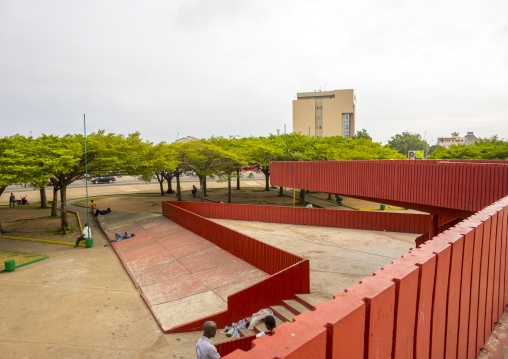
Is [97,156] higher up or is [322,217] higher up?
[97,156]

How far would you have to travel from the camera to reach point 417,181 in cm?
1227

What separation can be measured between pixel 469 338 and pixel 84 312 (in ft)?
44.0

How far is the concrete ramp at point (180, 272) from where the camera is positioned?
1365 cm

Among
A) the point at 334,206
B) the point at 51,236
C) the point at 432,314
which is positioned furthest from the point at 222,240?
the point at 334,206

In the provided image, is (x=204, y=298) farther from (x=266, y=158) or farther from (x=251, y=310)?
(x=266, y=158)

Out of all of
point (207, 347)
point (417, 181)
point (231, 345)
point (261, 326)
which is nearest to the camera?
point (207, 347)

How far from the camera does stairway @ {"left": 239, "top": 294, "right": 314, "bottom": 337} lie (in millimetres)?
11333

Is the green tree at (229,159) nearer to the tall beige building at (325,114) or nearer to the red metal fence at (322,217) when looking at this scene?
the red metal fence at (322,217)

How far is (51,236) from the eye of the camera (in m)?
25.5

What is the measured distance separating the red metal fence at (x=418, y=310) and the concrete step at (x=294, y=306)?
22.3 ft

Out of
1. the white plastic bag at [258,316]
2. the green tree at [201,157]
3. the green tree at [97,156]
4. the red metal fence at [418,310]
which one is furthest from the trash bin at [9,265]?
the red metal fence at [418,310]

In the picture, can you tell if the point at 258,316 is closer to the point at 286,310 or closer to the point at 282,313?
the point at 282,313

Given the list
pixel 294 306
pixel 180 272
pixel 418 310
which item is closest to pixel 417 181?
pixel 294 306

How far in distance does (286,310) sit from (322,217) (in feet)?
44.0
